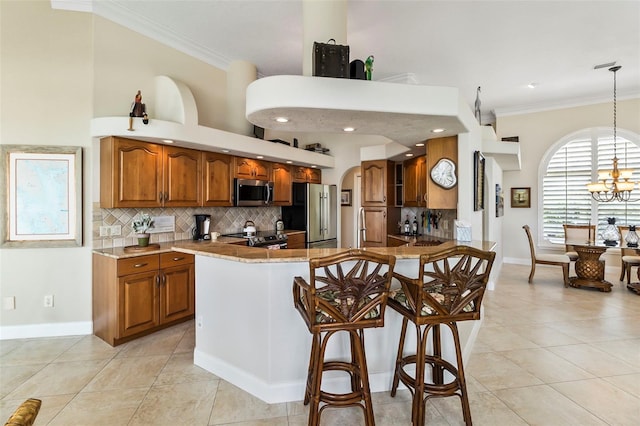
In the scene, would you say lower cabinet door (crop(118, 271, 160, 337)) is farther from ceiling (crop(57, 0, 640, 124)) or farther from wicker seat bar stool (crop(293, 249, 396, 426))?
ceiling (crop(57, 0, 640, 124))

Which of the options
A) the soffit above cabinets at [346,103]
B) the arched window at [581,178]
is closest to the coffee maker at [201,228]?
the soffit above cabinets at [346,103]

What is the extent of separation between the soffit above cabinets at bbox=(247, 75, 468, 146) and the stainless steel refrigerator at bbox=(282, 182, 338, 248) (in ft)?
9.46

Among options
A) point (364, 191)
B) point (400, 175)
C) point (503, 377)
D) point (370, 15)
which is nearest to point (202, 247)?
point (503, 377)

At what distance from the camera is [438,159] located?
12.4 feet

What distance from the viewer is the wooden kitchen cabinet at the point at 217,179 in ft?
14.3

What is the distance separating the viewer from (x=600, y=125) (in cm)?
621

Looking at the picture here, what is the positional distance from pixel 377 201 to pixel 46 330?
4.67 metres

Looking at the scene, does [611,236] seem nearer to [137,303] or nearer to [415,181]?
[415,181]

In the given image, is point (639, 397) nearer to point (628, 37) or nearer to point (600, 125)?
point (628, 37)

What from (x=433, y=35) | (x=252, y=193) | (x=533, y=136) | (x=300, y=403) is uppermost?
(x=433, y=35)

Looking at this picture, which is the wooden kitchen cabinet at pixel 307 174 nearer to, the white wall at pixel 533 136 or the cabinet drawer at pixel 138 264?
the cabinet drawer at pixel 138 264

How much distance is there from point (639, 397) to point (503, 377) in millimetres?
881

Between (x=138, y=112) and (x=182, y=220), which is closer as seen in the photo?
(x=138, y=112)

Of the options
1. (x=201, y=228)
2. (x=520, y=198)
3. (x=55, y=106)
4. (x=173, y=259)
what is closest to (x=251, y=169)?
(x=201, y=228)
